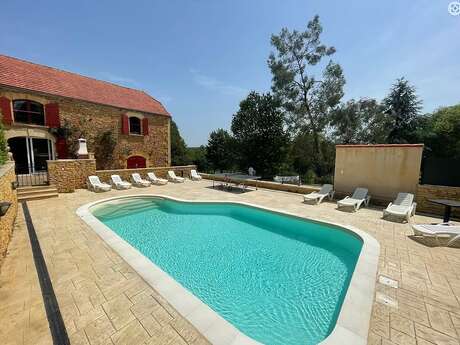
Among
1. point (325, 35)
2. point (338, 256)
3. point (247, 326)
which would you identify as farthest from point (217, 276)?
point (325, 35)

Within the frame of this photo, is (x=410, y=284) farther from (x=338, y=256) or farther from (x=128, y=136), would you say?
(x=128, y=136)

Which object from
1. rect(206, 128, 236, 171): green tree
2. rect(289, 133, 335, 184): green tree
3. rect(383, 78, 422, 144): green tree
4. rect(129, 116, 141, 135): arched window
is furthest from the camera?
rect(383, 78, 422, 144): green tree

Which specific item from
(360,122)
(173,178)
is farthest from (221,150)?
(360,122)

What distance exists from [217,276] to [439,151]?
28.3 metres

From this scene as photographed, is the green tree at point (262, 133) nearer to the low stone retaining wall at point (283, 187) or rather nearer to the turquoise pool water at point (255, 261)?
the low stone retaining wall at point (283, 187)

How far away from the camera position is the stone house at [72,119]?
11.8 metres

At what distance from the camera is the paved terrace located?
256 centimetres

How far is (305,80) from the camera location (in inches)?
870

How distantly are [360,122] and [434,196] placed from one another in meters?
18.5

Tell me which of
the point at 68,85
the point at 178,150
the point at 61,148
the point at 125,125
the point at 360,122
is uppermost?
the point at 68,85

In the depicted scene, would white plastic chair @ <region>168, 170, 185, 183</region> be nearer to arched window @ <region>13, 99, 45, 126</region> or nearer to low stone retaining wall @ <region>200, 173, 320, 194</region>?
low stone retaining wall @ <region>200, 173, 320, 194</region>

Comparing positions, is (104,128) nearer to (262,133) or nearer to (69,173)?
(69,173)

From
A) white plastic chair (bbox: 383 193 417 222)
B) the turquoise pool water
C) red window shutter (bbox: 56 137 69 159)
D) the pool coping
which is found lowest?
the turquoise pool water

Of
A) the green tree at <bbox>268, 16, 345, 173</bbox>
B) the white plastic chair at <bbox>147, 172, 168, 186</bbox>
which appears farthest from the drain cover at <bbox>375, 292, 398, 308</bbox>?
the green tree at <bbox>268, 16, 345, 173</bbox>
